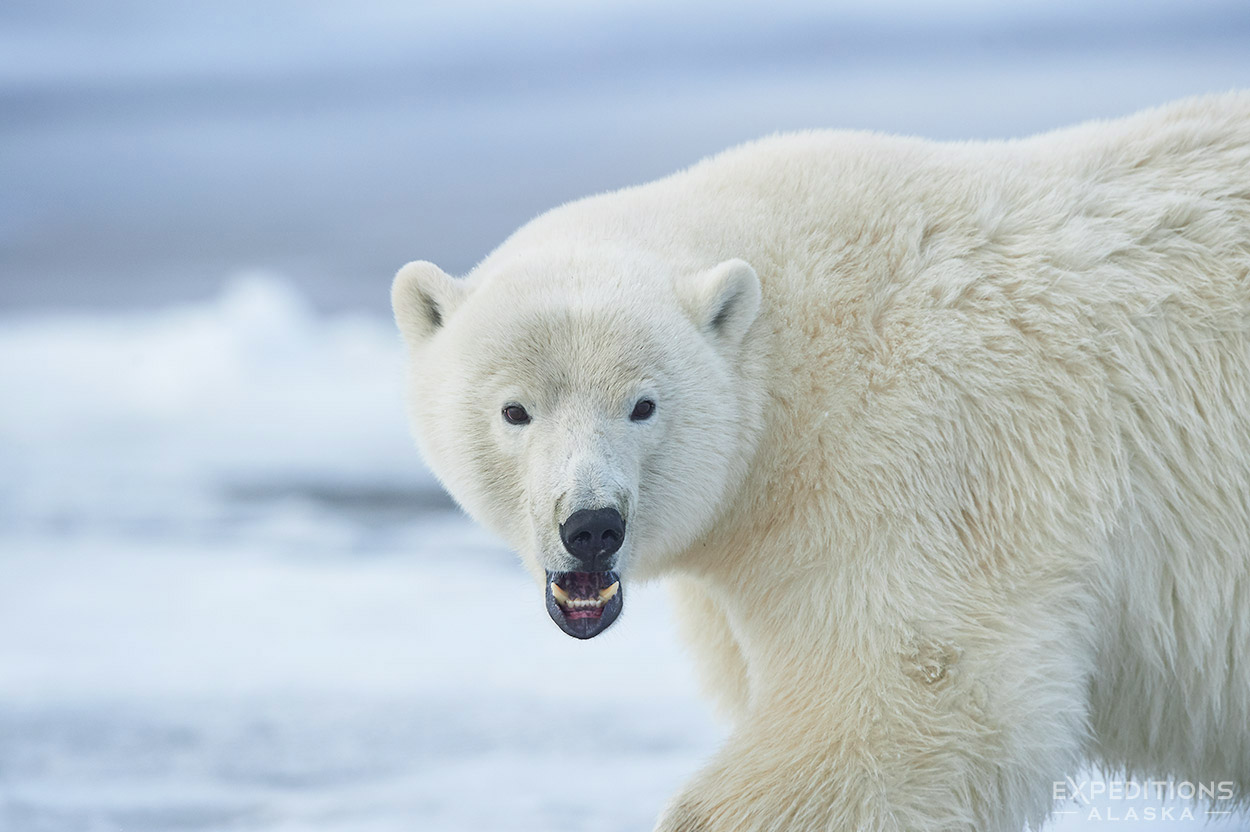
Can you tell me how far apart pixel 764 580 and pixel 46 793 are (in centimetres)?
359

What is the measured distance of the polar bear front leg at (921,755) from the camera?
3.00 m

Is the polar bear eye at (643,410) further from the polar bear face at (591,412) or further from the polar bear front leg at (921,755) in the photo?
the polar bear front leg at (921,755)

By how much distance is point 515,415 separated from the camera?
3080mm

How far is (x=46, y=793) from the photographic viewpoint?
207 inches

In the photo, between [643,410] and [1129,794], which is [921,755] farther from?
[1129,794]

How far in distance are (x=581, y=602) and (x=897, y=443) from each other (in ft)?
2.86

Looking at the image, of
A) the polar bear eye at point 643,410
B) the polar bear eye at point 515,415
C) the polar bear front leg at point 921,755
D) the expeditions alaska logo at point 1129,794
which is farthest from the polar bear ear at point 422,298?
the expeditions alaska logo at point 1129,794

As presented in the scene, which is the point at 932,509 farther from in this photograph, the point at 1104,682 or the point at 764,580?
the point at 1104,682

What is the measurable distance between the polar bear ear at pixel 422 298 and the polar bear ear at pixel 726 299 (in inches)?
25.5

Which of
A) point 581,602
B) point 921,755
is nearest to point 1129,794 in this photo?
point 921,755

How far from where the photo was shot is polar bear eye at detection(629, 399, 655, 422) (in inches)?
120

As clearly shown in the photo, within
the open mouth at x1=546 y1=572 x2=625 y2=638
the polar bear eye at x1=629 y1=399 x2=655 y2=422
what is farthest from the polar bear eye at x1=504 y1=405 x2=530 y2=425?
the open mouth at x1=546 y1=572 x2=625 y2=638

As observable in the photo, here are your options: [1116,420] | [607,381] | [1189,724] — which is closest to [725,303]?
[607,381]

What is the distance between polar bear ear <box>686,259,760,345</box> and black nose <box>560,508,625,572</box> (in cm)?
58
